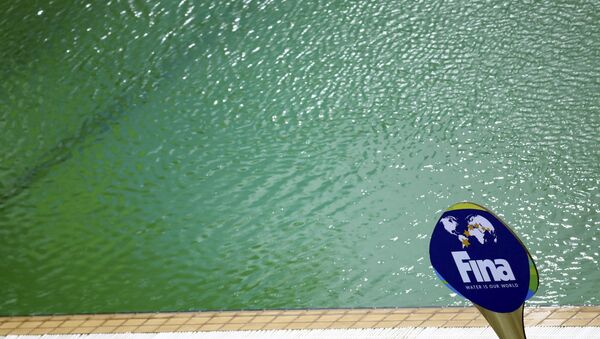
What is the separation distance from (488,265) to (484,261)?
0.01 m

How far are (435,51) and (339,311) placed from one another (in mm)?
1852

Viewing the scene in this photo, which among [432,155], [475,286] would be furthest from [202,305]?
[475,286]

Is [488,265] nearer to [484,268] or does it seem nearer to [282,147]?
[484,268]

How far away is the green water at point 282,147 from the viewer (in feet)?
9.80

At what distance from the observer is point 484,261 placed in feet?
5.22

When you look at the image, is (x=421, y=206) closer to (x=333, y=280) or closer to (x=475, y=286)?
(x=333, y=280)

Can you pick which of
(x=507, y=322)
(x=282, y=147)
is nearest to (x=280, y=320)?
(x=282, y=147)

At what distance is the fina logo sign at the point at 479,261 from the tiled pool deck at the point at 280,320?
109 centimetres

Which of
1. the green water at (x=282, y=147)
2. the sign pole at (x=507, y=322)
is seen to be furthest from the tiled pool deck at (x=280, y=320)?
the sign pole at (x=507, y=322)

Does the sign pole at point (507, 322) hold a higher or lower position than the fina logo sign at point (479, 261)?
lower

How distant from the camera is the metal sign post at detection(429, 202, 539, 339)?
1582 millimetres

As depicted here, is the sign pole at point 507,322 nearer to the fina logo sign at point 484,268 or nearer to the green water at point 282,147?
the fina logo sign at point 484,268

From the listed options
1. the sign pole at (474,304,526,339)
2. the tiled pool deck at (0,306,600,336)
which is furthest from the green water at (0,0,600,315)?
the sign pole at (474,304,526,339)

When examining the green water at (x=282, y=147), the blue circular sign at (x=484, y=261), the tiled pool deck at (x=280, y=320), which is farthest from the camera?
the green water at (x=282, y=147)
